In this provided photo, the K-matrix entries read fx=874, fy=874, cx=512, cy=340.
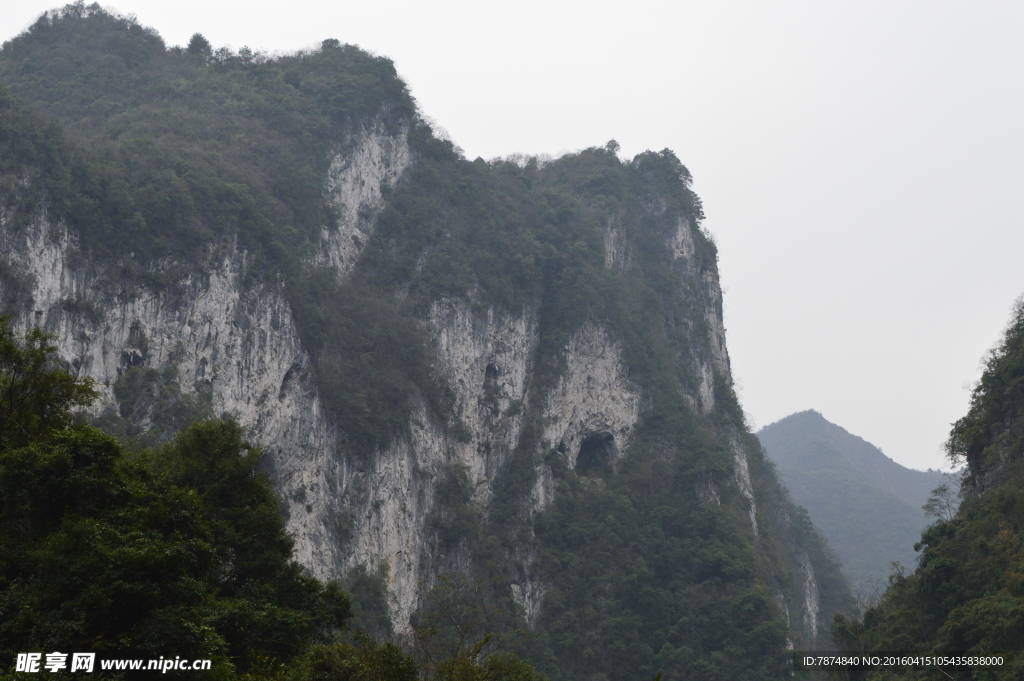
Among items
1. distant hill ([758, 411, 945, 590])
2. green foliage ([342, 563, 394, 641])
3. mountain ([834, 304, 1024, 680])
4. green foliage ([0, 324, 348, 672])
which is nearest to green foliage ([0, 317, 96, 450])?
green foliage ([0, 324, 348, 672])

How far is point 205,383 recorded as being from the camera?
83.6 ft

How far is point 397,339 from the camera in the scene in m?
32.7

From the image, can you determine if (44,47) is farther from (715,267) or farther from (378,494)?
(715,267)

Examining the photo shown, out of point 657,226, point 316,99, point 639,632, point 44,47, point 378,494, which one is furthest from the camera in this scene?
point 657,226

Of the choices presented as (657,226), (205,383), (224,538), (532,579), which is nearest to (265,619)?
(224,538)

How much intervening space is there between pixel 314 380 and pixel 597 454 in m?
16.0

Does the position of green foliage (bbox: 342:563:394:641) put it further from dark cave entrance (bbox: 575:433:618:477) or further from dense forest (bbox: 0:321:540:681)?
dense forest (bbox: 0:321:540:681)

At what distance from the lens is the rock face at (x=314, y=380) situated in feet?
77.9

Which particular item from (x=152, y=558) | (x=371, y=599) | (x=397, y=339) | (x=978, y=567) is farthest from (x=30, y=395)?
(x=397, y=339)

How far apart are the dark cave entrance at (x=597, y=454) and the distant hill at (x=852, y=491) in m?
20.5

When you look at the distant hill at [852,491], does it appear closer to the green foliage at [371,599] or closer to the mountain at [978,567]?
the mountain at [978,567]

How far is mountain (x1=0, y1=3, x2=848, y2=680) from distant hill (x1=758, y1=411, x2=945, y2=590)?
19926mm

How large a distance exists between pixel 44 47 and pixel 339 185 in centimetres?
1290

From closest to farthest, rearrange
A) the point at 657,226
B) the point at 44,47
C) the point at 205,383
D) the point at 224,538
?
the point at 224,538 < the point at 205,383 < the point at 44,47 < the point at 657,226
